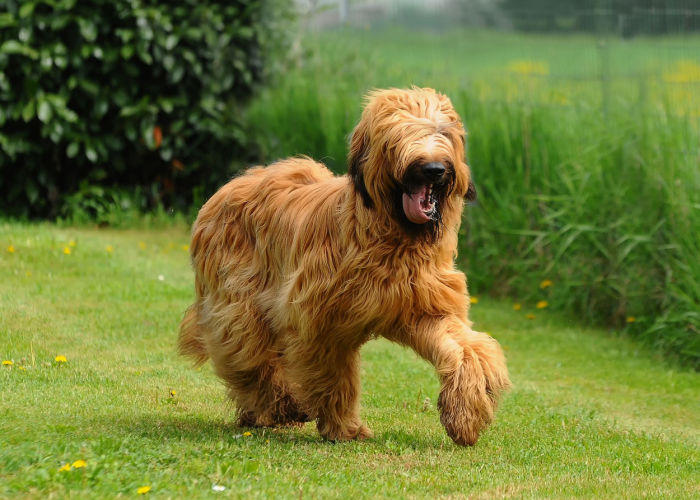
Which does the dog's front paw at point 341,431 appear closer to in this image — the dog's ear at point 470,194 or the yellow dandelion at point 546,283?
the dog's ear at point 470,194

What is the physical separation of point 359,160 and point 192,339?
195 centimetres

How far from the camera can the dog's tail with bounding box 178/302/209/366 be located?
290 inches

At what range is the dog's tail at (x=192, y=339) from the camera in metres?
7.37

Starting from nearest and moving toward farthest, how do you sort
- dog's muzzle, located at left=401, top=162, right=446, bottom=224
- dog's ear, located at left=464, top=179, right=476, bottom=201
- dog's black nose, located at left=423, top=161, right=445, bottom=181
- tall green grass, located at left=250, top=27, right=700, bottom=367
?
dog's black nose, located at left=423, top=161, right=445, bottom=181
dog's muzzle, located at left=401, top=162, right=446, bottom=224
dog's ear, located at left=464, top=179, right=476, bottom=201
tall green grass, located at left=250, top=27, right=700, bottom=367

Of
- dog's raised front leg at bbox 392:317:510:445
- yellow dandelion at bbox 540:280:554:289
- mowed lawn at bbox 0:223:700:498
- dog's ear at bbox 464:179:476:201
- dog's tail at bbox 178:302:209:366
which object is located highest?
dog's ear at bbox 464:179:476:201

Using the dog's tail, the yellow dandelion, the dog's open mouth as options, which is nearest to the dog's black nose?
the dog's open mouth

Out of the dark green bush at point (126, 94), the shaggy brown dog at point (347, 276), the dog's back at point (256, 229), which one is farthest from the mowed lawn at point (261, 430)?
the dark green bush at point (126, 94)

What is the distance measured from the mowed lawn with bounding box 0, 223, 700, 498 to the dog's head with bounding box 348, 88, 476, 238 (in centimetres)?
128

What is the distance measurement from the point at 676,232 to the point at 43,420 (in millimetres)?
5385

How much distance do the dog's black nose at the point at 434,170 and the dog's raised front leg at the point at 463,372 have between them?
836 millimetres

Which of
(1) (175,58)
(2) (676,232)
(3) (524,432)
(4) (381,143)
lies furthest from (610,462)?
(1) (175,58)

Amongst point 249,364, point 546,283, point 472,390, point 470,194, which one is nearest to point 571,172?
point 546,283

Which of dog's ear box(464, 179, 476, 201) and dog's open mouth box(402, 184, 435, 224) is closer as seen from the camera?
dog's open mouth box(402, 184, 435, 224)

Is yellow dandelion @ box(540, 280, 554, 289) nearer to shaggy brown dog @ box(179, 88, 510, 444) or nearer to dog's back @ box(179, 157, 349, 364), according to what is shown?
dog's back @ box(179, 157, 349, 364)
